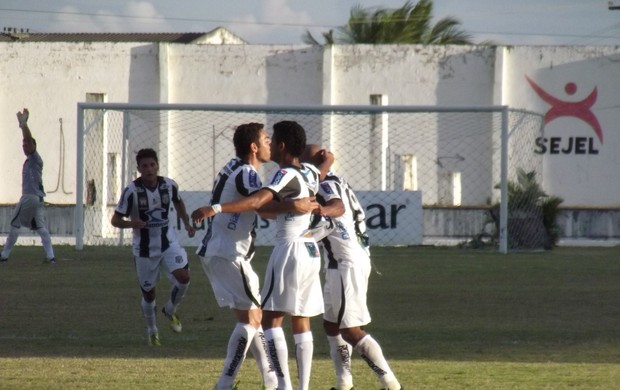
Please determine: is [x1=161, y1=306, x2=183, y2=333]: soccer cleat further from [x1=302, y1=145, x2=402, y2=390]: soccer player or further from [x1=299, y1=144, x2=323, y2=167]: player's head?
[x1=299, y1=144, x2=323, y2=167]: player's head

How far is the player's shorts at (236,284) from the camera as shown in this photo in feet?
27.1

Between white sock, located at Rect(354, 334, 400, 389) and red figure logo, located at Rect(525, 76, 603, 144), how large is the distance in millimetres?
31386

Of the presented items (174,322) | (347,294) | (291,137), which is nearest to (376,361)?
(347,294)

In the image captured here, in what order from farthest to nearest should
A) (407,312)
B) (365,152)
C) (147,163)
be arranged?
(365,152) → (407,312) → (147,163)

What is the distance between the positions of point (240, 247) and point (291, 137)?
99 cm


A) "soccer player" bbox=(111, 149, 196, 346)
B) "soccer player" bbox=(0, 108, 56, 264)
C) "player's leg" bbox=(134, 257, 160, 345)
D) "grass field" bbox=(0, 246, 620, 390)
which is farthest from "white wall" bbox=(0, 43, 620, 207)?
"player's leg" bbox=(134, 257, 160, 345)

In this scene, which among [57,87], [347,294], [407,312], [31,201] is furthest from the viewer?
[57,87]

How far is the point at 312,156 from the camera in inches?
337

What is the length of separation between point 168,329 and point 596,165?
28.2m

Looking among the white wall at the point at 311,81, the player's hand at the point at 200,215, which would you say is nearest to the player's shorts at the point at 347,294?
the player's hand at the point at 200,215

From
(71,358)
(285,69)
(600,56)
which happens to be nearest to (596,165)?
(600,56)

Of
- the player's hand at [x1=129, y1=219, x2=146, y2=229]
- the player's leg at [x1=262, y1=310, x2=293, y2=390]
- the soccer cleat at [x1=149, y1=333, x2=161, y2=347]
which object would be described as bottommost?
the soccer cleat at [x1=149, y1=333, x2=161, y2=347]

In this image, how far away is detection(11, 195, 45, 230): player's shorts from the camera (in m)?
20.9

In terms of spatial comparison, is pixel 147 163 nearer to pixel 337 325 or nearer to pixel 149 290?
pixel 149 290
